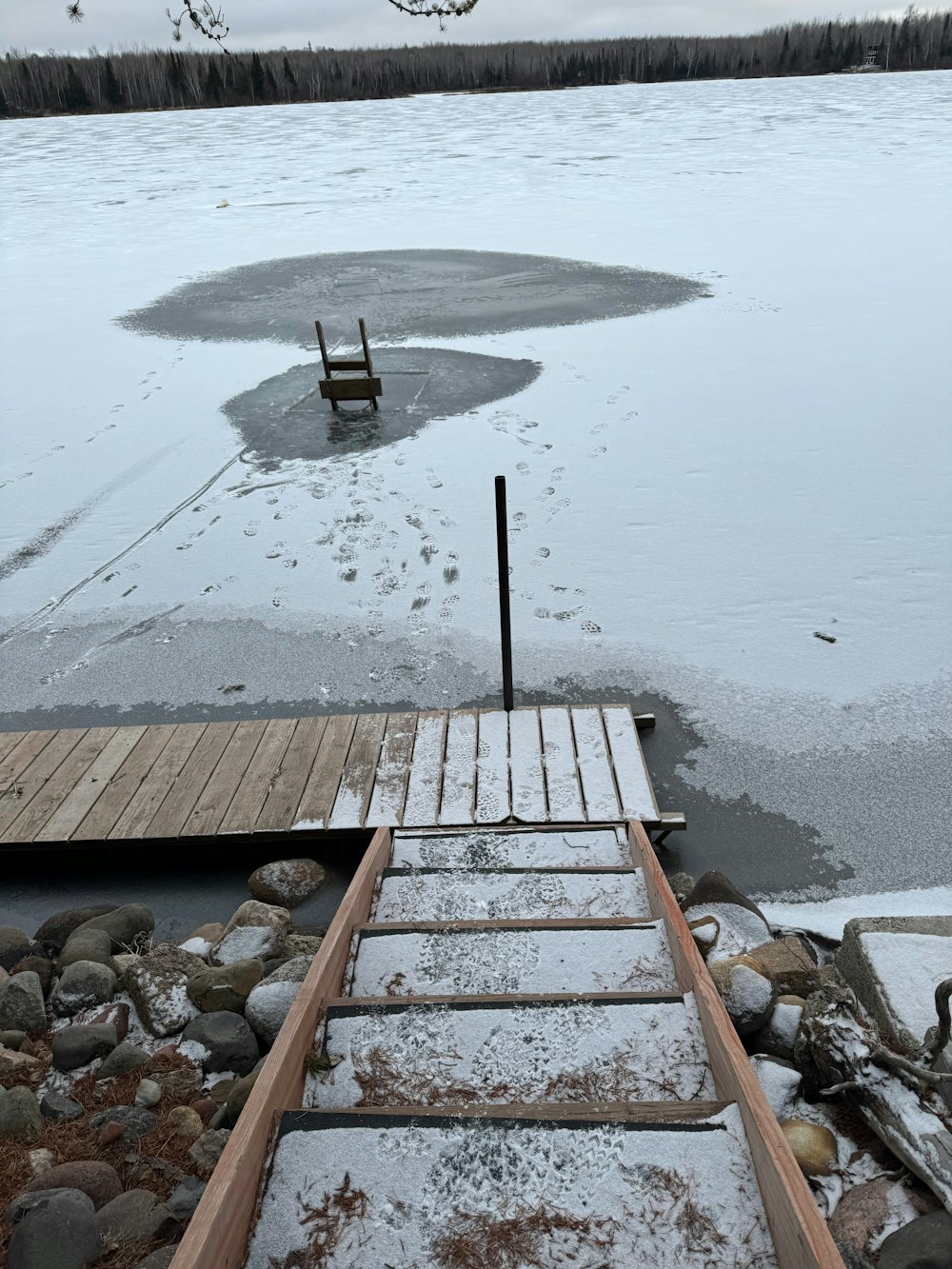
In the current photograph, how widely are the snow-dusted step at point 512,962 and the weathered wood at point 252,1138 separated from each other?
157mm

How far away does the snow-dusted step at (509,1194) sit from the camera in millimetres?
1424

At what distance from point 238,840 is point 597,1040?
2.01m

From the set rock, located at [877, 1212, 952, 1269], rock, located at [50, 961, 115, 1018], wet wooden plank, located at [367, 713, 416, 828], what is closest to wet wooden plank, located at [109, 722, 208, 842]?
rock, located at [50, 961, 115, 1018]

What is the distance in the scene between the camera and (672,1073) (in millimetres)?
1880

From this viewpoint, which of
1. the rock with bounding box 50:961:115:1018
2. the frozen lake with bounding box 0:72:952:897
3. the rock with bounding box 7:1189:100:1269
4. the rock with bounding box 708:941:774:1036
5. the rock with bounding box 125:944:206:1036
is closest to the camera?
the rock with bounding box 7:1189:100:1269

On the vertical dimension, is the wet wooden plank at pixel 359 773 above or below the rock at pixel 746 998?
below

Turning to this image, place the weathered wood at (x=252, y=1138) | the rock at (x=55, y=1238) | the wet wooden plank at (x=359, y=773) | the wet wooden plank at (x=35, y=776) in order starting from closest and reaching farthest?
the weathered wood at (x=252, y=1138), the rock at (x=55, y=1238), the wet wooden plank at (x=359, y=773), the wet wooden plank at (x=35, y=776)

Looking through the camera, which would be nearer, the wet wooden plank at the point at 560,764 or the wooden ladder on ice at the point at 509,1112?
the wooden ladder on ice at the point at 509,1112

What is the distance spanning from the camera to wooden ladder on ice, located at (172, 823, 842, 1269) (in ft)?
4.69

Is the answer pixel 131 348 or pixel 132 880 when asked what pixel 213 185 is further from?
pixel 132 880

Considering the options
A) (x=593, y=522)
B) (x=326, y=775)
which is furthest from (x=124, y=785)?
(x=593, y=522)

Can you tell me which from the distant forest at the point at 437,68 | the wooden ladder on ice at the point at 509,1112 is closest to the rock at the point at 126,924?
the wooden ladder on ice at the point at 509,1112

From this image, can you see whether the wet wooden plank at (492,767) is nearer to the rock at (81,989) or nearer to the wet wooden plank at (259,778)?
the wet wooden plank at (259,778)

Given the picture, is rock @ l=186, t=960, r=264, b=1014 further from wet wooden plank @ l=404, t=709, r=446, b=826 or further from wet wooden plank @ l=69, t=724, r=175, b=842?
wet wooden plank @ l=69, t=724, r=175, b=842
